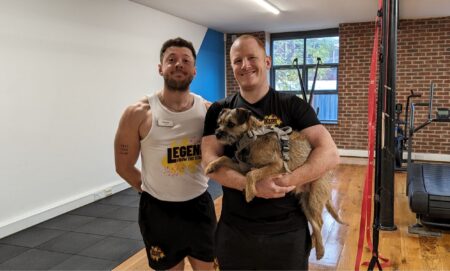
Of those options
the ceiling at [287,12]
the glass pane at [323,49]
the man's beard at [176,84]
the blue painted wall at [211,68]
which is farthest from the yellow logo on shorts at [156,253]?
the glass pane at [323,49]

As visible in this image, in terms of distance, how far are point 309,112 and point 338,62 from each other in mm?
6693

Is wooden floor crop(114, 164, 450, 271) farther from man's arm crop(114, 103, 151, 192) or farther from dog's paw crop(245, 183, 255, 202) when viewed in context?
dog's paw crop(245, 183, 255, 202)

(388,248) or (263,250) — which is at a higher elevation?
(263,250)

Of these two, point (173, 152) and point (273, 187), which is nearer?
point (273, 187)

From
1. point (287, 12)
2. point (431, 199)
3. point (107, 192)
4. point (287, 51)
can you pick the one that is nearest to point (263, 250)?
point (431, 199)

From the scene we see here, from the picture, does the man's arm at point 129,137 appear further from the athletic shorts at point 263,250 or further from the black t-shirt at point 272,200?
the athletic shorts at point 263,250

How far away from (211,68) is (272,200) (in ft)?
21.9

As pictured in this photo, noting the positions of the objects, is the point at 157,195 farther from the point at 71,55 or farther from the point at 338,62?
the point at 338,62

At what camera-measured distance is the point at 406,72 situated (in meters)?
7.19

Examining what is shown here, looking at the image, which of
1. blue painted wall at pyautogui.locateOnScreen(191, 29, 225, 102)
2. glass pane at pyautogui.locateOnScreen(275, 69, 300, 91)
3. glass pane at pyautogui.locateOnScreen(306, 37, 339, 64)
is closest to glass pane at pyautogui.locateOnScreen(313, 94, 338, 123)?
glass pane at pyautogui.locateOnScreen(275, 69, 300, 91)

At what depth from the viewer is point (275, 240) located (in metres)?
1.43

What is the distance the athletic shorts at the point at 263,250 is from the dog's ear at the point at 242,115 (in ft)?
1.42

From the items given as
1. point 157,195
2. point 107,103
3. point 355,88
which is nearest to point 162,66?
point 157,195

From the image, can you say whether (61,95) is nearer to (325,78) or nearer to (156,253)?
(156,253)
